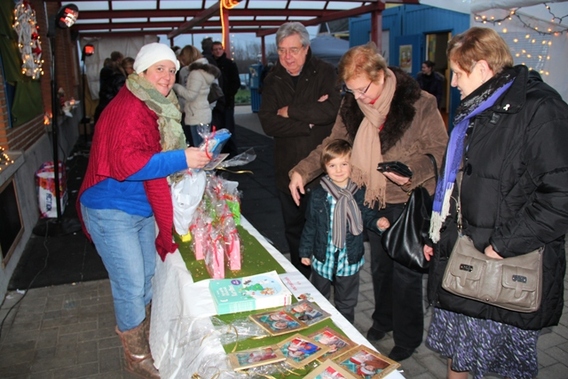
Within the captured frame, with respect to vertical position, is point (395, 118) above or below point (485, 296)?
above

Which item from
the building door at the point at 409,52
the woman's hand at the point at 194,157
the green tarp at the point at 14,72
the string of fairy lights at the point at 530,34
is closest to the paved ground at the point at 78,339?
the woman's hand at the point at 194,157

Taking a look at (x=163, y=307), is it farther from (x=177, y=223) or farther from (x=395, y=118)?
(x=395, y=118)

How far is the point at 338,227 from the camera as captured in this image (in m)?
2.77

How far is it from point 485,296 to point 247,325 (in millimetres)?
987

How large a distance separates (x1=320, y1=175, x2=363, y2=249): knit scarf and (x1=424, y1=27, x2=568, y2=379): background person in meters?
0.61

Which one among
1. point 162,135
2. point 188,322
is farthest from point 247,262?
point 162,135

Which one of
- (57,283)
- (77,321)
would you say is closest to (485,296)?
(77,321)

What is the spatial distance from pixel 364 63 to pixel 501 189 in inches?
38.9

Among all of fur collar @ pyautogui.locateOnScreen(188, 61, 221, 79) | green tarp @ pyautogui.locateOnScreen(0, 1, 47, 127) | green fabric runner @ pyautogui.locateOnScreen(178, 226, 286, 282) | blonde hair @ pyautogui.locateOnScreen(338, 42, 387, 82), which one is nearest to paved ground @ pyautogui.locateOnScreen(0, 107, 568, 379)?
green fabric runner @ pyautogui.locateOnScreen(178, 226, 286, 282)

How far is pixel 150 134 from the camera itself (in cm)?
243

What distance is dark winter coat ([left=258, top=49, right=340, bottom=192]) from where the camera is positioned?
3232mm

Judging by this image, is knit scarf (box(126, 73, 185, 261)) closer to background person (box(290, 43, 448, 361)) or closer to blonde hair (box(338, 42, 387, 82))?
background person (box(290, 43, 448, 361))

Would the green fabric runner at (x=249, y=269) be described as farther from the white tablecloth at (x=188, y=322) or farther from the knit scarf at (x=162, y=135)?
the knit scarf at (x=162, y=135)

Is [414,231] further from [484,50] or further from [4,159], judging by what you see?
[4,159]
